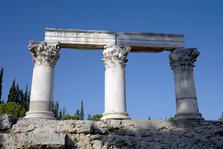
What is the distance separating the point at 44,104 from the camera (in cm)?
1421

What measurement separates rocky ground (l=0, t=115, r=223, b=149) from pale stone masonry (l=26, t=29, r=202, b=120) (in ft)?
9.64

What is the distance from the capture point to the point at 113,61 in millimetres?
15555

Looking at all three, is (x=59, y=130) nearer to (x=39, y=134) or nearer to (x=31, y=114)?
(x=39, y=134)

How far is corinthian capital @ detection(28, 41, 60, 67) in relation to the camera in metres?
15.1

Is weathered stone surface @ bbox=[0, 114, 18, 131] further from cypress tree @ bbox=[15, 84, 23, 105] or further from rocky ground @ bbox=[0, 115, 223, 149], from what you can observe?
cypress tree @ bbox=[15, 84, 23, 105]

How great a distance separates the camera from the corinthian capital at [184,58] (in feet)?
52.1

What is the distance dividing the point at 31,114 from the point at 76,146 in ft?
19.9

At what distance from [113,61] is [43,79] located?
448cm

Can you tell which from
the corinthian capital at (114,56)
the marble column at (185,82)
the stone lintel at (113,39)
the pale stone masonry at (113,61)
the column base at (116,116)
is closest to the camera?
the column base at (116,116)

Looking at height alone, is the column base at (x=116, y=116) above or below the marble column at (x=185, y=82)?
below

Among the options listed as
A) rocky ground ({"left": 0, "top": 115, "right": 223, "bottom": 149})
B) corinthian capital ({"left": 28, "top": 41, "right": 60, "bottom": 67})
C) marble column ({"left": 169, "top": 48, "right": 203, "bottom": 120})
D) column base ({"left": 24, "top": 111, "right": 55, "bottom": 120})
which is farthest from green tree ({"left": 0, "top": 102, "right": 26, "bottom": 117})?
rocky ground ({"left": 0, "top": 115, "right": 223, "bottom": 149})

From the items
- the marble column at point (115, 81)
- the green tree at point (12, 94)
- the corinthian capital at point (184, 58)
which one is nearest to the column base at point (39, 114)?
the marble column at point (115, 81)

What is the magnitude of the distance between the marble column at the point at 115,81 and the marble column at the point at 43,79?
10.8ft

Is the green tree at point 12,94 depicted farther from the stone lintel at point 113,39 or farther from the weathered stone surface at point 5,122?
the weathered stone surface at point 5,122
